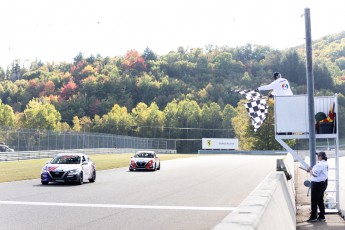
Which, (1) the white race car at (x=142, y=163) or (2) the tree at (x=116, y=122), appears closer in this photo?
(1) the white race car at (x=142, y=163)

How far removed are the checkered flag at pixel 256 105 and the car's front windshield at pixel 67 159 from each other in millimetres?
10126

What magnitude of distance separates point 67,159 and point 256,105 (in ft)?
36.4

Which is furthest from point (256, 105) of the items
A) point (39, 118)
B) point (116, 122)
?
point (116, 122)

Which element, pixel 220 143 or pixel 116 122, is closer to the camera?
pixel 220 143

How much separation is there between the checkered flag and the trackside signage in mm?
117631

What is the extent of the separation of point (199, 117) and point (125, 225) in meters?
162

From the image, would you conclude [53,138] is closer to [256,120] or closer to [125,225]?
[256,120]

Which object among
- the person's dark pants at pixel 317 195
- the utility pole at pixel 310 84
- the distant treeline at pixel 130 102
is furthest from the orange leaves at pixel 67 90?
the person's dark pants at pixel 317 195

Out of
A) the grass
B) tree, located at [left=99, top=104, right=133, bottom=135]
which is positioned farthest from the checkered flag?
tree, located at [left=99, top=104, right=133, bottom=135]

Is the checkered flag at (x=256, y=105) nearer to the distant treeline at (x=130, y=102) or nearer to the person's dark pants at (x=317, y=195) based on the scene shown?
the person's dark pants at (x=317, y=195)

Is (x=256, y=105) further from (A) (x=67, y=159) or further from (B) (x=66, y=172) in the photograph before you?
(A) (x=67, y=159)

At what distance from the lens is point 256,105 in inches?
640

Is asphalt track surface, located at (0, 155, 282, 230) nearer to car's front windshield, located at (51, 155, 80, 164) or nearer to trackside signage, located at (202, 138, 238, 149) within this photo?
car's front windshield, located at (51, 155, 80, 164)

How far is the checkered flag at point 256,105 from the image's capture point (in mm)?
16062
